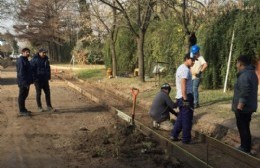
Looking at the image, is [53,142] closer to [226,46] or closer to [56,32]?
[226,46]

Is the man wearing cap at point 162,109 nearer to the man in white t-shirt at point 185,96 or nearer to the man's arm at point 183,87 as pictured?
the man in white t-shirt at point 185,96

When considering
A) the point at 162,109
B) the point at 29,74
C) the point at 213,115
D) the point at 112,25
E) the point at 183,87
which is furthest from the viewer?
the point at 112,25

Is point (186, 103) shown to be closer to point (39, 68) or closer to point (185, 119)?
point (185, 119)

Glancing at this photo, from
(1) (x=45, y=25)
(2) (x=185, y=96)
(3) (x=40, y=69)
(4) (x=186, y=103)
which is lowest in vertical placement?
(4) (x=186, y=103)

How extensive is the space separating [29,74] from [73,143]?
4.74 metres

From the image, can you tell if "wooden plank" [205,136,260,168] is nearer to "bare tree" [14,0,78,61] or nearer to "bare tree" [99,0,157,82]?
"bare tree" [99,0,157,82]

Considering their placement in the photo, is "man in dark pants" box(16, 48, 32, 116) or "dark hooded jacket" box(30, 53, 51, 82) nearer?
"man in dark pants" box(16, 48, 32, 116)

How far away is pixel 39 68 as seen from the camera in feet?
46.8

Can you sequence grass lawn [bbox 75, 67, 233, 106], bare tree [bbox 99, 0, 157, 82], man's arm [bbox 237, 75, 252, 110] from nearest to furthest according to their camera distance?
man's arm [bbox 237, 75, 252, 110] → grass lawn [bbox 75, 67, 233, 106] → bare tree [bbox 99, 0, 157, 82]

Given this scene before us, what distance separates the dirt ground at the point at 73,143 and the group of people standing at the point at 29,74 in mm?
487

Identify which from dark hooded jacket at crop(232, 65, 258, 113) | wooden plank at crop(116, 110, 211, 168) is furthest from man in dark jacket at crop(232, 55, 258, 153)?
wooden plank at crop(116, 110, 211, 168)

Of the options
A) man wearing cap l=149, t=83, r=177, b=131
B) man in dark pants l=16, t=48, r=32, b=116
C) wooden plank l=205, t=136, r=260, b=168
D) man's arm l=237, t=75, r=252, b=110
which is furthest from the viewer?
man in dark pants l=16, t=48, r=32, b=116

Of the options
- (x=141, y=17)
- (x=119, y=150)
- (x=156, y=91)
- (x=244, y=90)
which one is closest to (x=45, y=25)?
(x=141, y=17)

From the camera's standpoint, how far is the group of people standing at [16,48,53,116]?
1366cm
